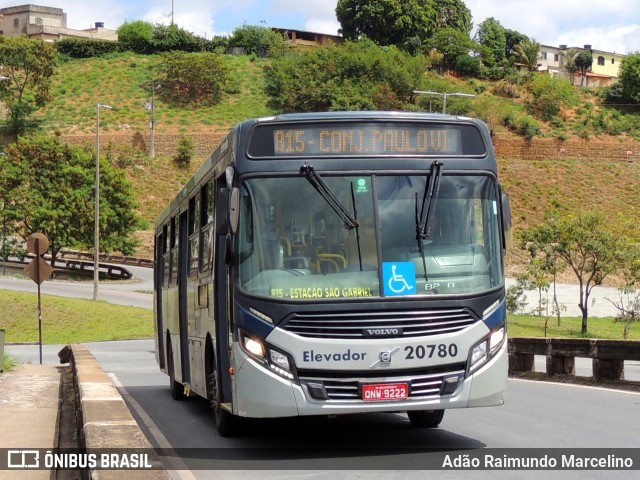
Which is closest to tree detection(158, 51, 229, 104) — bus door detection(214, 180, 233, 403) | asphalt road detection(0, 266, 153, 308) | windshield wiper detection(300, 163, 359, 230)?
asphalt road detection(0, 266, 153, 308)

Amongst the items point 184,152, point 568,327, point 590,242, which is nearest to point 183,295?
point 590,242

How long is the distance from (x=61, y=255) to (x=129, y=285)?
44.3 feet

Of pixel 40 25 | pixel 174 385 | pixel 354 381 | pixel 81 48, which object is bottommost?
pixel 174 385

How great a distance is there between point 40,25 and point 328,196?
147 m

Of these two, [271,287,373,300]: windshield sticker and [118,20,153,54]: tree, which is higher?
[118,20,153,54]: tree

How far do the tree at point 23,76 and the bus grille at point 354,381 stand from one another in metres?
96.1

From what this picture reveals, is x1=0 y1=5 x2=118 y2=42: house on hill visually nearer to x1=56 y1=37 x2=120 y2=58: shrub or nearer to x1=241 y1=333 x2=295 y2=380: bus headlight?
x1=56 y1=37 x2=120 y2=58: shrub

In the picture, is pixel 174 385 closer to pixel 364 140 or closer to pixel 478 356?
pixel 364 140

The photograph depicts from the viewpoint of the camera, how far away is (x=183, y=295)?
1596 centimetres

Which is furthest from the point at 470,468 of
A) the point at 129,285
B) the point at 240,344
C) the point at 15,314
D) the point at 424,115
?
the point at 129,285

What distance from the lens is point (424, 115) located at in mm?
12023

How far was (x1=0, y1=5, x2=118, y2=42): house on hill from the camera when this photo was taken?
151000mm

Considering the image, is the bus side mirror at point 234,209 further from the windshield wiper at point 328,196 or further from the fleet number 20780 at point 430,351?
the fleet number 20780 at point 430,351

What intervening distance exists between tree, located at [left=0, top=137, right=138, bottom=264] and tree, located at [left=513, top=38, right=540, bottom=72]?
257 feet
